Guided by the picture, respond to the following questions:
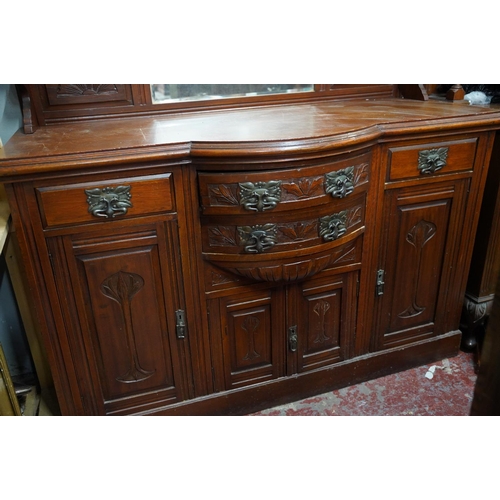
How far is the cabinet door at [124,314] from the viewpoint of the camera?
142 centimetres

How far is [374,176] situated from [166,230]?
706mm

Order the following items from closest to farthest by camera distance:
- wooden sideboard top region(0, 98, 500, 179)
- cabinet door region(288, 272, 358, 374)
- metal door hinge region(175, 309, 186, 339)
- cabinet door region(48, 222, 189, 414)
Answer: wooden sideboard top region(0, 98, 500, 179) → cabinet door region(48, 222, 189, 414) → metal door hinge region(175, 309, 186, 339) → cabinet door region(288, 272, 358, 374)

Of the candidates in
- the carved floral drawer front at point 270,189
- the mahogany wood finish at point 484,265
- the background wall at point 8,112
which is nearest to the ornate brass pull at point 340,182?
the carved floral drawer front at point 270,189

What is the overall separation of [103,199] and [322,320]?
2.95ft

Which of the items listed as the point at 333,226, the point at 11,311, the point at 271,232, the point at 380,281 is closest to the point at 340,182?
the point at 333,226

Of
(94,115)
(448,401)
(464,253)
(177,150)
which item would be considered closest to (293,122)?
(177,150)

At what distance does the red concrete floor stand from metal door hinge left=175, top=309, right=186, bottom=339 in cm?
48

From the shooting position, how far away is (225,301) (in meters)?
1.61

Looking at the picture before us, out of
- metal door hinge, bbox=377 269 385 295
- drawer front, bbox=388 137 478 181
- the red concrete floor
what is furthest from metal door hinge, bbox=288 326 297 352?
drawer front, bbox=388 137 478 181

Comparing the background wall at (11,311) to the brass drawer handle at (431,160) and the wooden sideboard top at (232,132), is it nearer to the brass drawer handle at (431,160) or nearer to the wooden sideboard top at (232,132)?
the wooden sideboard top at (232,132)

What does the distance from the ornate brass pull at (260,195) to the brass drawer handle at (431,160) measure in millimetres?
584

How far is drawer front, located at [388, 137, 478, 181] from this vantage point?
1630 millimetres

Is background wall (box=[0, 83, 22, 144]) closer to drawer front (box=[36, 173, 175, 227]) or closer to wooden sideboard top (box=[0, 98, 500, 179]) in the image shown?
wooden sideboard top (box=[0, 98, 500, 179])

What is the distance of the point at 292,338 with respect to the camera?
1.75 meters
